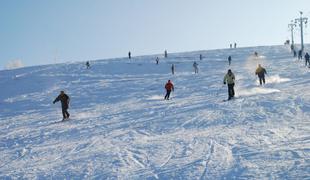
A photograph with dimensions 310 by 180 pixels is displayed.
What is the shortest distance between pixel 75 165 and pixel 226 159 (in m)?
3.57

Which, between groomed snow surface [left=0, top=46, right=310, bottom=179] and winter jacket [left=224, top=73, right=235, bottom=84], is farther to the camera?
winter jacket [left=224, top=73, right=235, bottom=84]

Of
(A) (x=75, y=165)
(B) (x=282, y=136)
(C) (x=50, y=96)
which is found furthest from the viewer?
(C) (x=50, y=96)

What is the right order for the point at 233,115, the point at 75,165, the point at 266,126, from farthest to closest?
the point at 233,115
the point at 266,126
the point at 75,165

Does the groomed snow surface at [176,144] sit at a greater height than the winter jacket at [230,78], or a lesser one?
lesser

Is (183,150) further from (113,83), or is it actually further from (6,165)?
(113,83)

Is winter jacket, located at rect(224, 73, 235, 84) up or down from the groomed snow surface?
up

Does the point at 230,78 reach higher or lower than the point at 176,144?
higher

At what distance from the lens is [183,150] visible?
475 inches

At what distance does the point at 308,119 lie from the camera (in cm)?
1525

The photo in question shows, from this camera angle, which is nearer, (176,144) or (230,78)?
(176,144)

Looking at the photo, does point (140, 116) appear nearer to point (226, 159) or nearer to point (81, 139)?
point (81, 139)

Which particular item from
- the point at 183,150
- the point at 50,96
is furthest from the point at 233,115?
the point at 50,96

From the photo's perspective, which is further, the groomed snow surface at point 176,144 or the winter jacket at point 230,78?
the winter jacket at point 230,78

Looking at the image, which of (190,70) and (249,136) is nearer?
(249,136)
